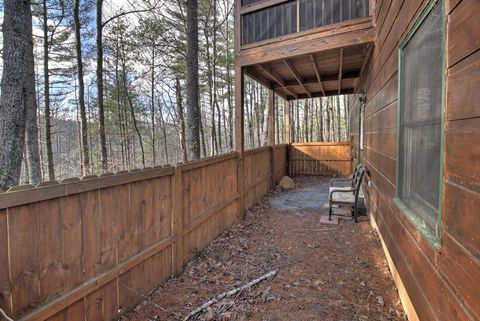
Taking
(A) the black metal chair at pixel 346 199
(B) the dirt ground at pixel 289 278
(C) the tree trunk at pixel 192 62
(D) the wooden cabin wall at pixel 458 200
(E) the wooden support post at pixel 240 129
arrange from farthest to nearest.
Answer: (C) the tree trunk at pixel 192 62, (E) the wooden support post at pixel 240 129, (A) the black metal chair at pixel 346 199, (B) the dirt ground at pixel 289 278, (D) the wooden cabin wall at pixel 458 200

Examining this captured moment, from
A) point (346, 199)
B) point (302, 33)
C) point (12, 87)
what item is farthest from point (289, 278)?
point (12, 87)

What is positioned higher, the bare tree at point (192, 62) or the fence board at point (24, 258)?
the bare tree at point (192, 62)

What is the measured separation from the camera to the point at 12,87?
376 centimetres

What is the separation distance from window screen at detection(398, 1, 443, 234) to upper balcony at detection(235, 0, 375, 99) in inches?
81.3

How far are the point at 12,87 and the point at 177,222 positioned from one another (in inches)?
123

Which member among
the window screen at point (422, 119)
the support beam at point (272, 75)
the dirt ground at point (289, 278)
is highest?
the support beam at point (272, 75)

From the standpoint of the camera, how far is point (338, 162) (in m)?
10.5

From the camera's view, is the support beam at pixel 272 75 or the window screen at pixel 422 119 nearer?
the window screen at pixel 422 119

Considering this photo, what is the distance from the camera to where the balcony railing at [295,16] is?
420cm

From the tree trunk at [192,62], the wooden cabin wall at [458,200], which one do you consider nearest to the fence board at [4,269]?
the wooden cabin wall at [458,200]

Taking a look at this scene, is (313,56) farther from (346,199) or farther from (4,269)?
(4,269)

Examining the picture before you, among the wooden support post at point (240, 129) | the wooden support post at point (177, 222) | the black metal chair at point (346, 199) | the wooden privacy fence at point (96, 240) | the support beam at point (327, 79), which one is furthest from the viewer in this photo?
the support beam at point (327, 79)

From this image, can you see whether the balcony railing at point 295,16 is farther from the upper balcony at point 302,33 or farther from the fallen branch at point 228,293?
the fallen branch at point 228,293

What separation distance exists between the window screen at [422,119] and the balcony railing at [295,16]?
7.38 ft
